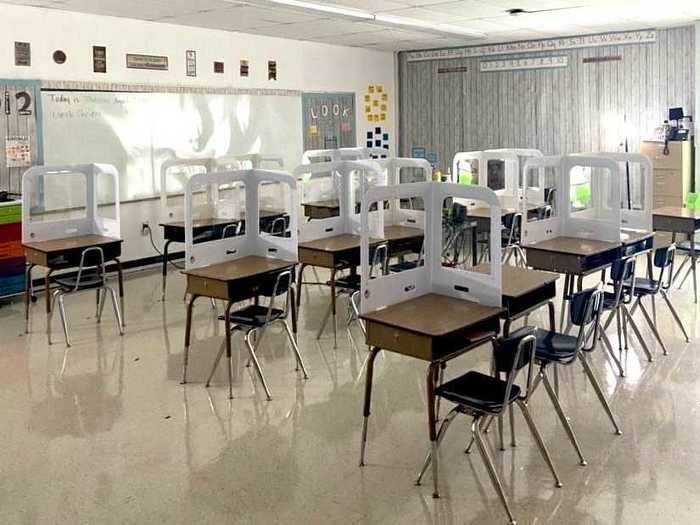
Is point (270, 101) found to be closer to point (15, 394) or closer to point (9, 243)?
point (9, 243)

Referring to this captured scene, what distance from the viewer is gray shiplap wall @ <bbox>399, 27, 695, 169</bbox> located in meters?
9.68

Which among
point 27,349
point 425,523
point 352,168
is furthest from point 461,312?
point 27,349

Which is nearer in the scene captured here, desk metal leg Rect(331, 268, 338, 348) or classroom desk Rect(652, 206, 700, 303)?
desk metal leg Rect(331, 268, 338, 348)

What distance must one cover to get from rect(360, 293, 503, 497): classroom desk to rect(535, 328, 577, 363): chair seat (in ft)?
0.87

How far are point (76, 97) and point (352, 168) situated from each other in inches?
130

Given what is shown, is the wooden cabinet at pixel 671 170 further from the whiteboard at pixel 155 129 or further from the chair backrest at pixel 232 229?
the chair backrest at pixel 232 229

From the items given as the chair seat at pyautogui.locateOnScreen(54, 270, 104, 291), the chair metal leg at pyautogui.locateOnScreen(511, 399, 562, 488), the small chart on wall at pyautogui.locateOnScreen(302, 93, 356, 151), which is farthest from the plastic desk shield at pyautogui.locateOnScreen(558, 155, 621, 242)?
the small chart on wall at pyautogui.locateOnScreen(302, 93, 356, 151)

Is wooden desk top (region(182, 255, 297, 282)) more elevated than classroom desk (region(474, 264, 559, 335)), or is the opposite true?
wooden desk top (region(182, 255, 297, 282))

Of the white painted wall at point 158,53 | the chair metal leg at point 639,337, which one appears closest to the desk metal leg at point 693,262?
the chair metal leg at point 639,337

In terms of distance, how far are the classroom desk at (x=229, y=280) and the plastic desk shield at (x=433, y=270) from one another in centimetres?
115

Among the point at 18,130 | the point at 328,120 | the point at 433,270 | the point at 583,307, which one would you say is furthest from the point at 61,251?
the point at 328,120

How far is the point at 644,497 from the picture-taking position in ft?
11.7

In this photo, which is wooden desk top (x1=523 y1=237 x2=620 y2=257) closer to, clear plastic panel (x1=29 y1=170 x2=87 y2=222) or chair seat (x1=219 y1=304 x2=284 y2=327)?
chair seat (x1=219 y1=304 x2=284 y2=327)

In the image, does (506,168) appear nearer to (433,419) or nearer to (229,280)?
(229,280)
